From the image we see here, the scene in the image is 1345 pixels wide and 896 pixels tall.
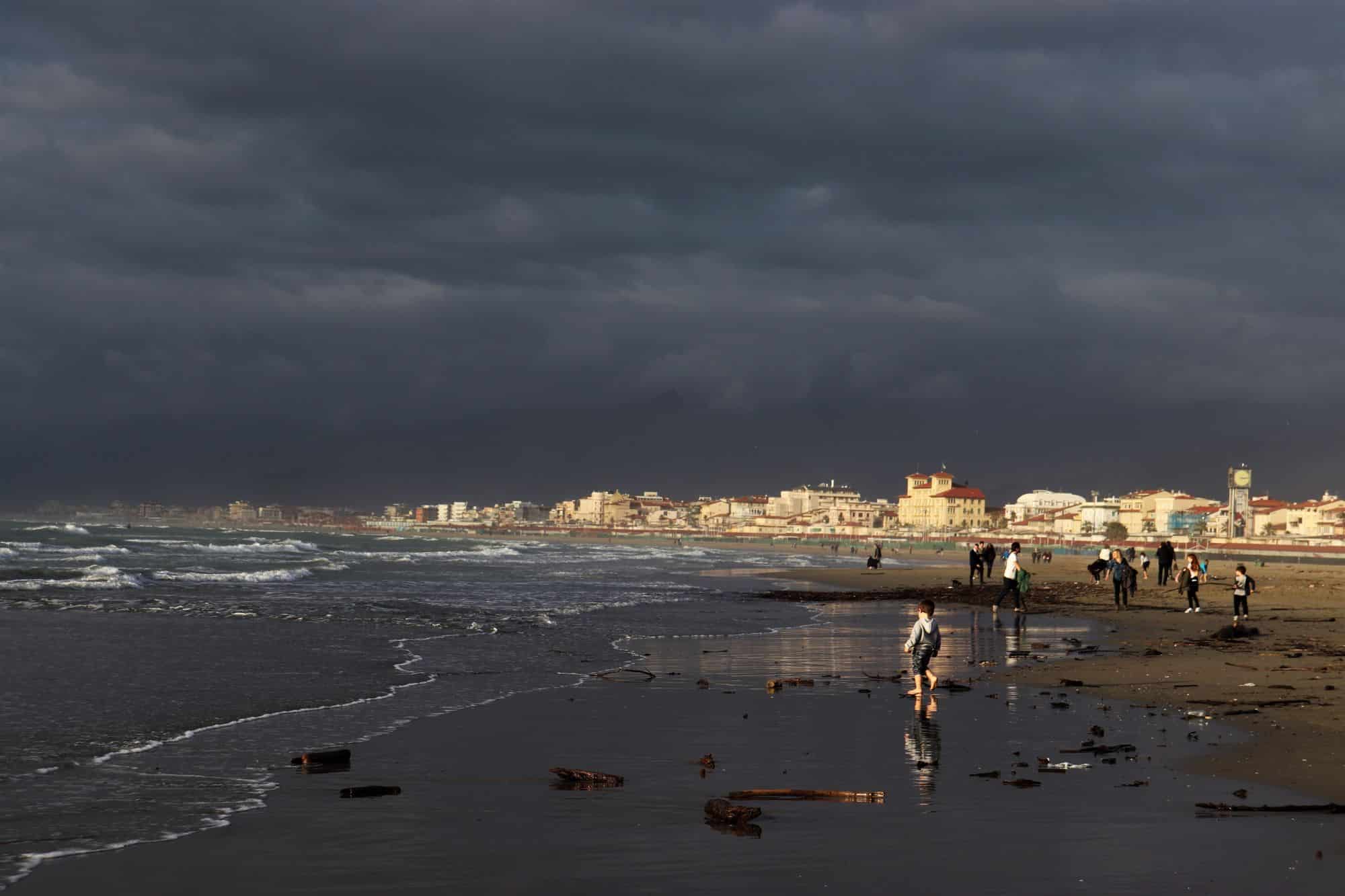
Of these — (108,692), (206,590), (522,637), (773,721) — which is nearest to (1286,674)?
(773,721)

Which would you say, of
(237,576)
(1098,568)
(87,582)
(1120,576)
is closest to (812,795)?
(1120,576)

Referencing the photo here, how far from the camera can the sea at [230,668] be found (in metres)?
9.34

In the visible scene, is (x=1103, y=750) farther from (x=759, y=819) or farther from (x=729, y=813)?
(x=729, y=813)

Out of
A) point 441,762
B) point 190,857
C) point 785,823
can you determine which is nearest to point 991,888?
point 785,823

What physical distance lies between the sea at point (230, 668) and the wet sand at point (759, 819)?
73 centimetres

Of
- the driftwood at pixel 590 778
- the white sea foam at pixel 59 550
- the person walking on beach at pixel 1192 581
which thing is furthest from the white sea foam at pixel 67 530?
the driftwood at pixel 590 778

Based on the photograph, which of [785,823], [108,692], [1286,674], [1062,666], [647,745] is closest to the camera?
[785,823]

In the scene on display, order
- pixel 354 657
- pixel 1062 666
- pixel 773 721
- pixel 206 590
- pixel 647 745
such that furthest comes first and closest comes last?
pixel 206 590 → pixel 354 657 → pixel 1062 666 → pixel 773 721 → pixel 647 745

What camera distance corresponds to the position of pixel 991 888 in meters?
6.75

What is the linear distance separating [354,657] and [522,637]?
4868 mm

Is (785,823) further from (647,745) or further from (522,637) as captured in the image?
(522,637)

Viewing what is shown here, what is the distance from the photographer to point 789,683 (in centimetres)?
1648

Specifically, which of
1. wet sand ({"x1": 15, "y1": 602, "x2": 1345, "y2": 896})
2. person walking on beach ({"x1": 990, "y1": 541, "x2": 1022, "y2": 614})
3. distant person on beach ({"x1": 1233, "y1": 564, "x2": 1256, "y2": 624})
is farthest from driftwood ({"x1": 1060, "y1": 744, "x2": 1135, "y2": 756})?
person walking on beach ({"x1": 990, "y1": 541, "x2": 1022, "y2": 614})

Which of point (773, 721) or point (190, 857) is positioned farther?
point (773, 721)
